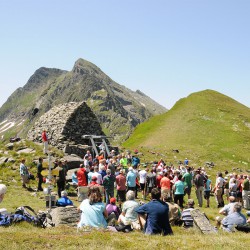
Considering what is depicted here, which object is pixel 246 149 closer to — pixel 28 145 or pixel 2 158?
pixel 28 145

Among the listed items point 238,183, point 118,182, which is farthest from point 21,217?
point 238,183

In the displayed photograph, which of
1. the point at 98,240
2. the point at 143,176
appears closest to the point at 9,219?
the point at 98,240

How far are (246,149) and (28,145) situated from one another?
1669 inches

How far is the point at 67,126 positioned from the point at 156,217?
93.9ft

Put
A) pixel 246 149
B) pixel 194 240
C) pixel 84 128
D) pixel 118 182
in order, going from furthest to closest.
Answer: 1. pixel 246 149
2. pixel 84 128
3. pixel 118 182
4. pixel 194 240

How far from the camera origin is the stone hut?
124ft

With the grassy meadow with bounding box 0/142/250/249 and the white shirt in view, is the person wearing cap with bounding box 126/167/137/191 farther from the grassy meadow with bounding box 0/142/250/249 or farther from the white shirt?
the grassy meadow with bounding box 0/142/250/249

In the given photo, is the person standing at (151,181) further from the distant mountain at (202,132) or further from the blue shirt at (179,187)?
the distant mountain at (202,132)

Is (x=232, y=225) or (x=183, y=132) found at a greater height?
(x=183, y=132)

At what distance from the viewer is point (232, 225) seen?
1341 centimetres

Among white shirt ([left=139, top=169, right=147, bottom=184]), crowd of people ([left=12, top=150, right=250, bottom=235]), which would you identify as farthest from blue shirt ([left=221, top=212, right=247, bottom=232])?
white shirt ([left=139, top=169, right=147, bottom=184])

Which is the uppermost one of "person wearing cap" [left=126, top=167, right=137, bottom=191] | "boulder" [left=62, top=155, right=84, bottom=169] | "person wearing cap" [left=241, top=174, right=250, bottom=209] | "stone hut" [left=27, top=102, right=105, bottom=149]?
"stone hut" [left=27, top=102, right=105, bottom=149]

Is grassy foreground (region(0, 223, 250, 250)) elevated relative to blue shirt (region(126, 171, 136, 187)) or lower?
lower

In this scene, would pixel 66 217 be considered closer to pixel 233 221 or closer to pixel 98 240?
pixel 98 240
